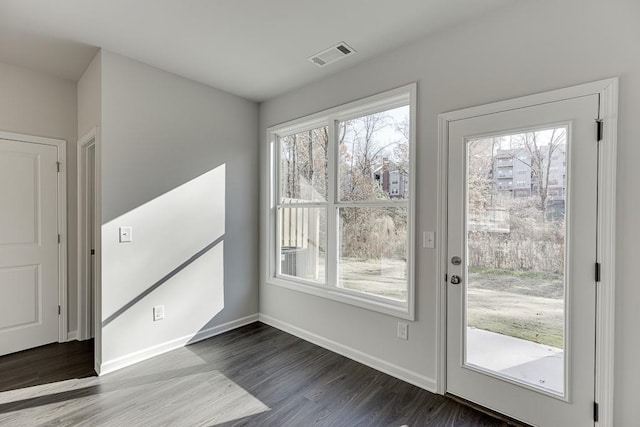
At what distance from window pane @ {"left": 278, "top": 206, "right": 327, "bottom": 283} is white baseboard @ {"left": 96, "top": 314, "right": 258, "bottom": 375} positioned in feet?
2.60

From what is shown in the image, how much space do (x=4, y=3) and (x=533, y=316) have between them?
3968 mm

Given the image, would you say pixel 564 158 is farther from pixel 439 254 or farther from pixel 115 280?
pixel 115 280

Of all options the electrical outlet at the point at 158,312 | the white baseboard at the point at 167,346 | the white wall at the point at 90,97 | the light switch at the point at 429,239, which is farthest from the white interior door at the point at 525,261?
the white wall at the point at 90,97

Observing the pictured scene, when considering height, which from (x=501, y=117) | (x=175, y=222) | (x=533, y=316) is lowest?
(x=533, y=316)

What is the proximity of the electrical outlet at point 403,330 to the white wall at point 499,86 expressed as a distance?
0.04 m

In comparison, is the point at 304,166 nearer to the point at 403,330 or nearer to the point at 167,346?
the point at 403,330

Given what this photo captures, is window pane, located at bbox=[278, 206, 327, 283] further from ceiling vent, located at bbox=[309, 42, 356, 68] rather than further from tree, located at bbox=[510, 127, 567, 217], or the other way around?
tree, located at bbox=[510, 127, 567, 217]

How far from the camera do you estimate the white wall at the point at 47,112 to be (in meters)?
2.87

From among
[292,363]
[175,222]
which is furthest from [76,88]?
[292,363]

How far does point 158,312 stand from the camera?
2900mm

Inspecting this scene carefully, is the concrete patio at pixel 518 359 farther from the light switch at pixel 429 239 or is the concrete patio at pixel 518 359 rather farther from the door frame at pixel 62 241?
the door frame at pixel 62 241

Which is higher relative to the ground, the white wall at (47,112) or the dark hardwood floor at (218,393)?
the white wall at (47,112)

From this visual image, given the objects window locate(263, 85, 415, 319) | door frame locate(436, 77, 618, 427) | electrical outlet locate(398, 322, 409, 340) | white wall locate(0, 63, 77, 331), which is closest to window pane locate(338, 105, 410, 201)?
window locate(263, 85, 415, 319)

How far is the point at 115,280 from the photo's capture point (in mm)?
2633
